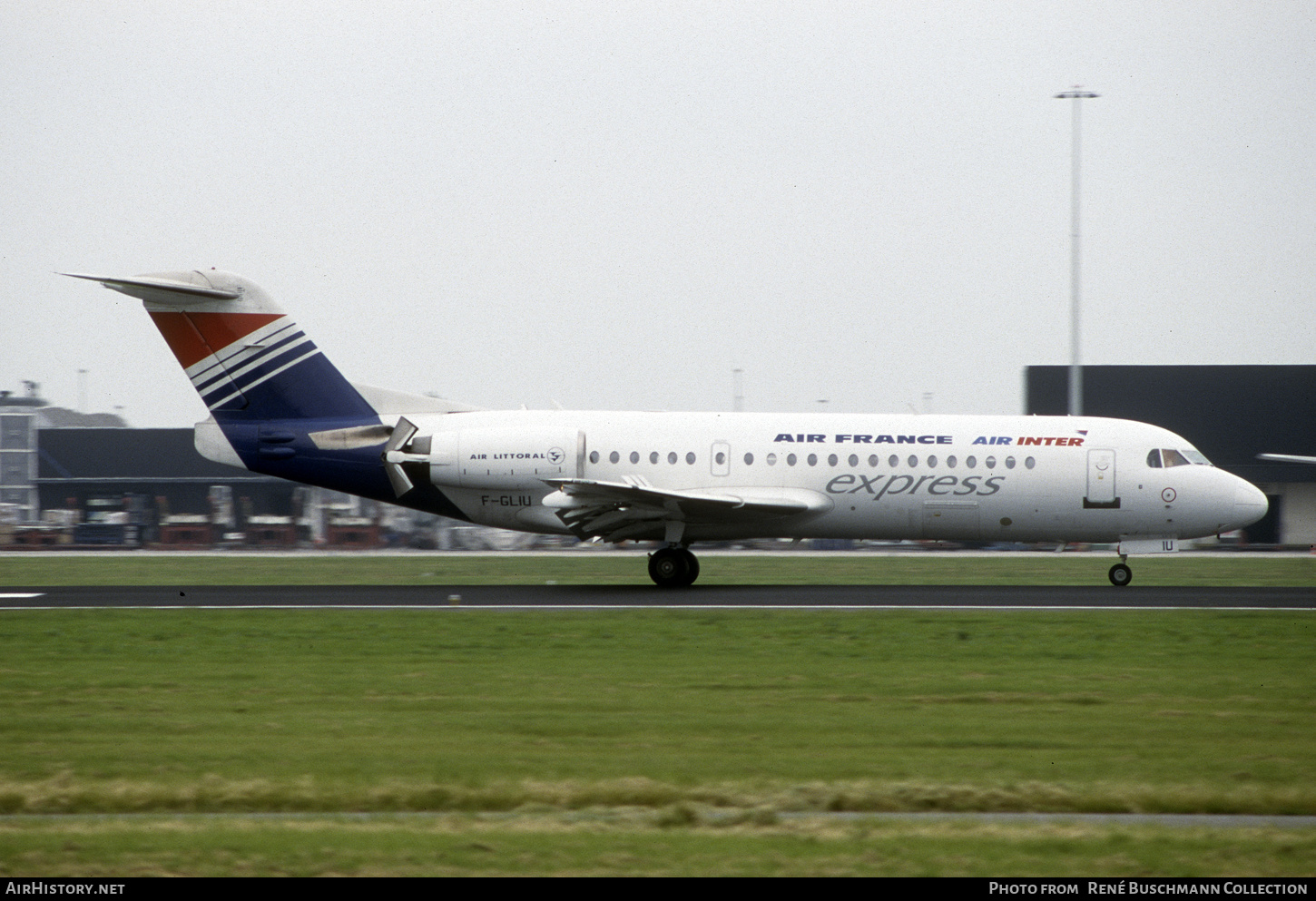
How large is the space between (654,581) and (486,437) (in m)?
4.18

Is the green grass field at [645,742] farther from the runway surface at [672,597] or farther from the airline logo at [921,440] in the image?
the airline logo at [921,440]

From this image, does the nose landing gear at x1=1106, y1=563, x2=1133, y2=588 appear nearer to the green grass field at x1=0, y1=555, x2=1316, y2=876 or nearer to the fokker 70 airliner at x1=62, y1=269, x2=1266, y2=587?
the fokker 70 airliner at x1=62, y1=269, x2=1266, y2=587

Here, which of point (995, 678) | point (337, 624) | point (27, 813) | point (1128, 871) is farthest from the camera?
point (337, 624)

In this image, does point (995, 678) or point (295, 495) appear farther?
point (295, 495)

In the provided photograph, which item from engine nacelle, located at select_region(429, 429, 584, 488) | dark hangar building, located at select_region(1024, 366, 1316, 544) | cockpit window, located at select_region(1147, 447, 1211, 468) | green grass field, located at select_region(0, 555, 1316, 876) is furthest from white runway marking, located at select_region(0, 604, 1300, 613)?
dark hangar building, located at select_region(1024, 366, 1316, 544)

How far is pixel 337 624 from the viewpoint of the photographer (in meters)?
17.8

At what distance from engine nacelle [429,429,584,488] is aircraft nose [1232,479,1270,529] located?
1234cm

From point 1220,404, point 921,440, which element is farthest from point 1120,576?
point 1220,404

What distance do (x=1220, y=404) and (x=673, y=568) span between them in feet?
108

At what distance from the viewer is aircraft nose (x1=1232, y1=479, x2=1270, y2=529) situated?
24.7 metres

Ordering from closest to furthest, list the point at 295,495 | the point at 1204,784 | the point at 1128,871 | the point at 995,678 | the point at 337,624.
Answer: the point at 1128,871 → the point at 1204,784 → the point at 995,678 → the point at 337,624 → the point at 295,495
